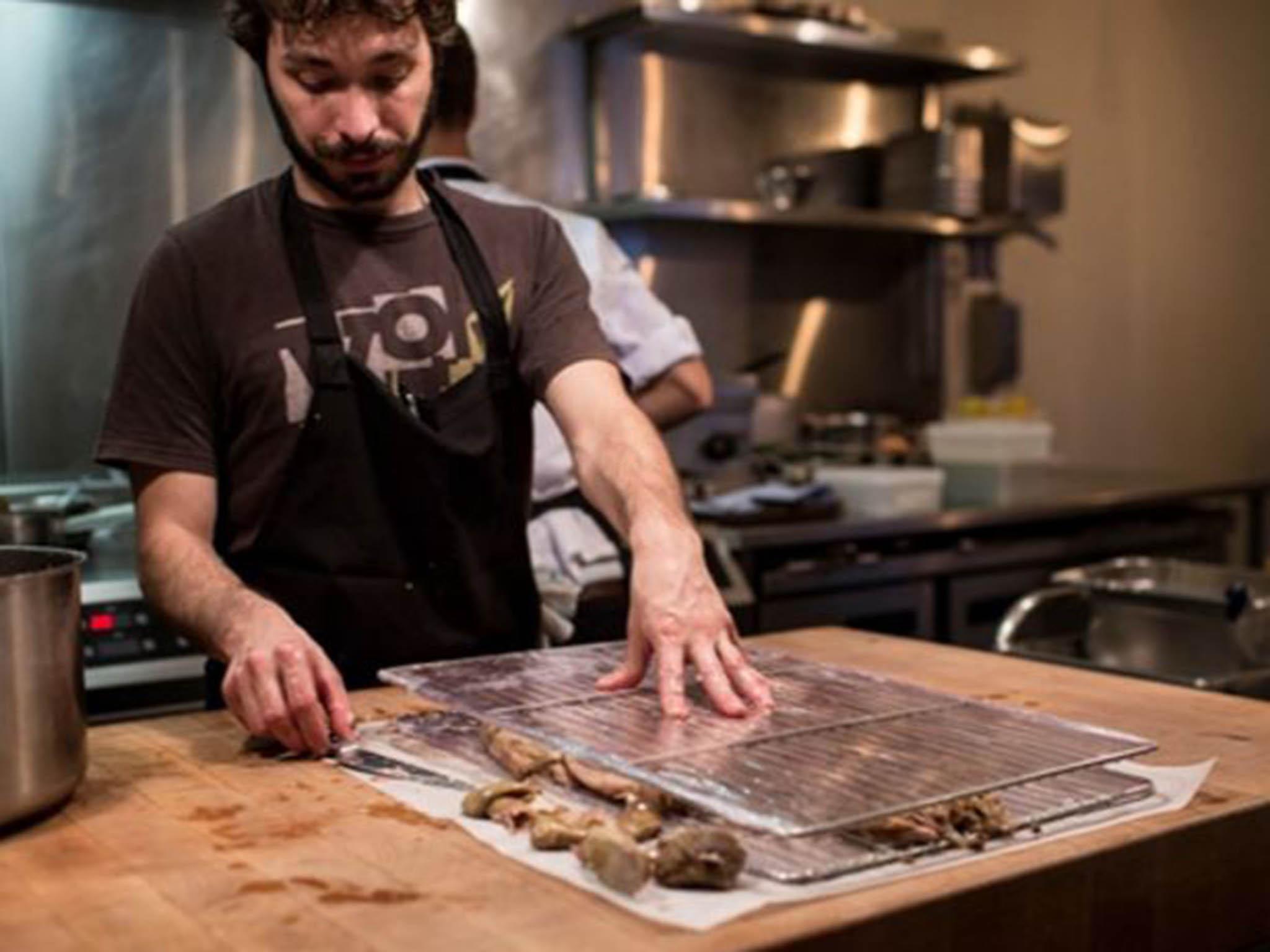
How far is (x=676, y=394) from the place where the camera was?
9.34ft

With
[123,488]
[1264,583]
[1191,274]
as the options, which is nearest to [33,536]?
[123,488]

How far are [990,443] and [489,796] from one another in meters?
3.07

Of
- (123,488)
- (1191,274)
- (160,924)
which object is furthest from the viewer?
(1191,274)

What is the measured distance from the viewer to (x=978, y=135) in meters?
4.51

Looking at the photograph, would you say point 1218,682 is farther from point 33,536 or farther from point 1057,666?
point 33,536

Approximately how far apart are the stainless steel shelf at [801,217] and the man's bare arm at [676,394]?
43.9 inches

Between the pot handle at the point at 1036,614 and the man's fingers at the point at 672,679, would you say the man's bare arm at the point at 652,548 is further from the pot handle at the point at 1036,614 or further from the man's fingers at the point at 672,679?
the pot handle at the point at 1036,614

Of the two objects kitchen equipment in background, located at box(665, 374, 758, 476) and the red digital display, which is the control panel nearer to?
the red digital display

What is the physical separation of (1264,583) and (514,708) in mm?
1489

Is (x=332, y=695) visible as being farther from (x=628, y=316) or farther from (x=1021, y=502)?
(x=1021, y=502)

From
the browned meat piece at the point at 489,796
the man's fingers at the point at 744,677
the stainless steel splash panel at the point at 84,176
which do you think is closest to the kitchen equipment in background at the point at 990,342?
the stainless steel splash panel at the point at 84,176

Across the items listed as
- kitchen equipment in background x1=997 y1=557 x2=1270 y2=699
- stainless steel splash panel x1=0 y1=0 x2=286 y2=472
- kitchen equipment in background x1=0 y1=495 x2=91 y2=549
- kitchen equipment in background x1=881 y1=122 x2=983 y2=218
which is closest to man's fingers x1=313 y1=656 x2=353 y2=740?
kitchen equipment in background x1=997 y1=557 x2=1270 y2=699

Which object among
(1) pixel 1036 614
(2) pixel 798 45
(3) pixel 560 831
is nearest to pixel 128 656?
(1) pixel 1036 614

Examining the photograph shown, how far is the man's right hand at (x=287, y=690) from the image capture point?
1.35m
